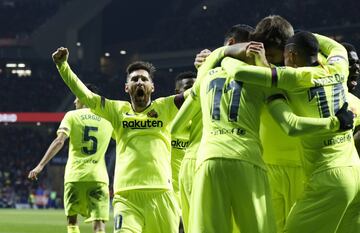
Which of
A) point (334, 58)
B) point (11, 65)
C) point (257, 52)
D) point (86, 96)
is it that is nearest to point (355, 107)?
point (334, 58)

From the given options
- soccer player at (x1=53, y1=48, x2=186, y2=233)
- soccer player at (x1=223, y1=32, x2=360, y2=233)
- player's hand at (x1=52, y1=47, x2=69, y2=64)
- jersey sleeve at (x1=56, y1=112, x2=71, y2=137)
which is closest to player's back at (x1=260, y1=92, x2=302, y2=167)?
soccer player at (x1=223, y1=32, x2=360, y2=233)

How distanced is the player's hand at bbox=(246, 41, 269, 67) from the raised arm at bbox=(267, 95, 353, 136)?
0.82ft

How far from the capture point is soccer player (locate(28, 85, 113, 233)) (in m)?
11.5

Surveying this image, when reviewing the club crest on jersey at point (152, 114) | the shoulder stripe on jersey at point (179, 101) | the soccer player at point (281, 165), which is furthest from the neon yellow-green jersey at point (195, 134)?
the soccer player at point (281, 165)

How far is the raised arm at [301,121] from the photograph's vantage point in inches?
206

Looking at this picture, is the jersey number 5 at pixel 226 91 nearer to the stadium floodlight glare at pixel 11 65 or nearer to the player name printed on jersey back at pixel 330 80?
the player name printed on jersey back at pixel 330 80

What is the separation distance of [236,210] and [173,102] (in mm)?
2521

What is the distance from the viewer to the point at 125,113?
7.55 metres

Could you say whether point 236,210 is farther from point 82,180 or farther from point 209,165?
point 82,180

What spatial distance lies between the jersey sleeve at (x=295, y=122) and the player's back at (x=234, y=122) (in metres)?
0.14

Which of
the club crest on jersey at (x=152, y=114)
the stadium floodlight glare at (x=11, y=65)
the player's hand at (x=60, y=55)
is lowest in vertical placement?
the club crest on jersey at (x=152, y=114)

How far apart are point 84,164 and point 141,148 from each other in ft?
14.4

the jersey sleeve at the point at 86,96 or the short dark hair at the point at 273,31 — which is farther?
the jersey sleeve at the point at 86,96

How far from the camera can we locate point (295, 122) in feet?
17.1
